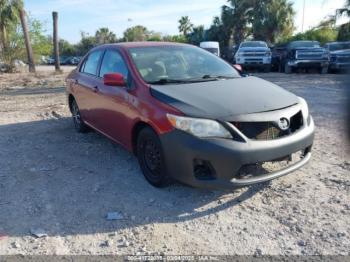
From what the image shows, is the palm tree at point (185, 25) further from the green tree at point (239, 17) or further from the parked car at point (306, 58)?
the parked car at point (306, 58)

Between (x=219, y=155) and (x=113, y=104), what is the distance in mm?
2052

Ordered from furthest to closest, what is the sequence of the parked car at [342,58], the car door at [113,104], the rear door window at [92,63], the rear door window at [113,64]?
the rear door window at [92,63] < the rear door window at [113,64] < the car door at [113,104] < the parked car at [342,58]

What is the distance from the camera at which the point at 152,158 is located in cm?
435

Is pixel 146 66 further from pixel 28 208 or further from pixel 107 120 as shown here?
pixel 28 208

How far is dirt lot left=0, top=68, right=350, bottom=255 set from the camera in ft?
10.8

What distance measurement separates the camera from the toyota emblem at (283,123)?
3902 mm

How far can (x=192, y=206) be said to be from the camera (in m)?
3.97

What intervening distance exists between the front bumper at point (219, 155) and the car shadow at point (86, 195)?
35cm

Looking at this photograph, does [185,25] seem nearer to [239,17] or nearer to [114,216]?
[239,17]

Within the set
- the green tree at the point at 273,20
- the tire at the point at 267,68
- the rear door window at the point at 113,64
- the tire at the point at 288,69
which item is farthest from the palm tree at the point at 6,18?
the rear door window at the point at 113,64

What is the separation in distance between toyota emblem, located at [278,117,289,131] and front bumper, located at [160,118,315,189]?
11cm

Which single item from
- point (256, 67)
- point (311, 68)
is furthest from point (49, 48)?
point (311, 68)

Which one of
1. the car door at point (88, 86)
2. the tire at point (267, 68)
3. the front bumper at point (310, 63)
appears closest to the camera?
the car door at point (88, 86)

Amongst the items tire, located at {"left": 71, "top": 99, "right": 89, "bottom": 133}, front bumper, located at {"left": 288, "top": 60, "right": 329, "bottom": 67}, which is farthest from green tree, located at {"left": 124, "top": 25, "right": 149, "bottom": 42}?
tire, located at {"left": 71, "top": 99, "right": 89, "bottom": 133}
